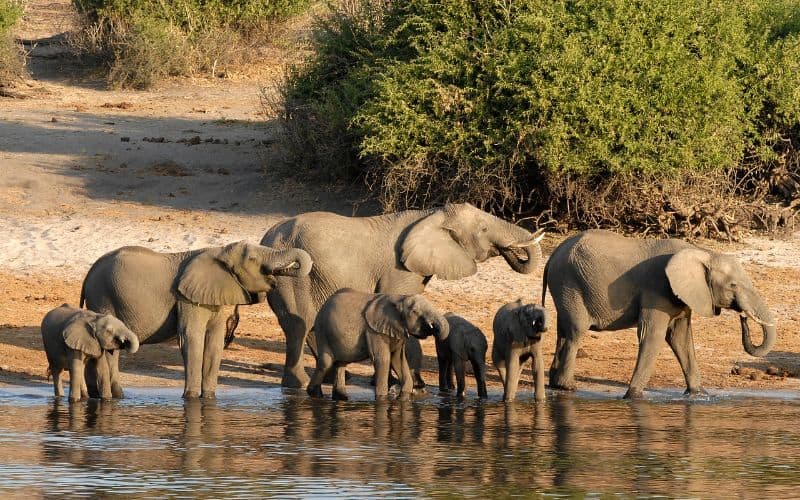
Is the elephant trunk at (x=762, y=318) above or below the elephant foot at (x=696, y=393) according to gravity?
above

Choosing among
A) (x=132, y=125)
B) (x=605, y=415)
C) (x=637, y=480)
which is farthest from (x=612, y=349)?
(x=132, y=125)

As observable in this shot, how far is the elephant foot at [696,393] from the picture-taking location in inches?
521

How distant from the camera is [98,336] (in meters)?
11.8

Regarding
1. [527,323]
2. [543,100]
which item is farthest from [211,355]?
[543,100]

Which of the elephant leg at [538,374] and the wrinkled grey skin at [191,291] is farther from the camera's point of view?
the elephant leg at [538,374]

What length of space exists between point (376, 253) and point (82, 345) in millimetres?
2903

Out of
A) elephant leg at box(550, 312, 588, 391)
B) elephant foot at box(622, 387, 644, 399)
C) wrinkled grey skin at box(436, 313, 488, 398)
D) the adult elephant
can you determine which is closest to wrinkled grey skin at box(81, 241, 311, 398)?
the adult elephant

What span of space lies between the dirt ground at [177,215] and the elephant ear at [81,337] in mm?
1609

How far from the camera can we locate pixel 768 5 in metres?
20.8

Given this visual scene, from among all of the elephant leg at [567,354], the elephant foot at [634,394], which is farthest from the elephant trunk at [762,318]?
the elephant leg at [567,354]

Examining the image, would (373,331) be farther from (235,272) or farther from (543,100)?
(543,100)

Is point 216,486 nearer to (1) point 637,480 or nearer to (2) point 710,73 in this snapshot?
(1) point 637,480

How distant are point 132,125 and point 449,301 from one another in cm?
887

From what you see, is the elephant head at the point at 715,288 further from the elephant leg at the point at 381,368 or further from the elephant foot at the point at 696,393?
the elephant leg at the point at 381,368
